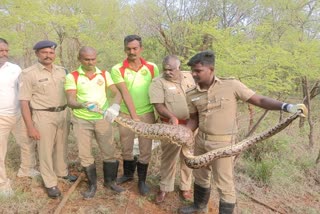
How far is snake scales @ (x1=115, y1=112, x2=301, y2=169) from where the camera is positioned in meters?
3.47

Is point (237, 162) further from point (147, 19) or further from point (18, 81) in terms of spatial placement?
point (147, 19)

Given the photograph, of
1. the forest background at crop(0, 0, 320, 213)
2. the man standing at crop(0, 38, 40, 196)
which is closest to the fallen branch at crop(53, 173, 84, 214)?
the forest background at crop(0, 0, 320, 213)

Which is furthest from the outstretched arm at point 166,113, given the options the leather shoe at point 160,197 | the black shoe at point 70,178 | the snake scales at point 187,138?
the black shoe at point 70,178

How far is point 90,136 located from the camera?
4621mm

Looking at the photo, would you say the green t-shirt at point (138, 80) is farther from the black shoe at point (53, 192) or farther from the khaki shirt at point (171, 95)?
the black shoe at point (53, 192)

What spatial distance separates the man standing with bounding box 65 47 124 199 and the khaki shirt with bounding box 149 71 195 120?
0.58 m

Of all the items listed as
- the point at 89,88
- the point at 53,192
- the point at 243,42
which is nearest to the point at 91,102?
the point at 89,88

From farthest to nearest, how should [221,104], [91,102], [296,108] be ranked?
[91,102], [221,104], [296,108]

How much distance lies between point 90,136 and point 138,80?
3.78 ft

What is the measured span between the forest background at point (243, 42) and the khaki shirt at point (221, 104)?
3112 mm

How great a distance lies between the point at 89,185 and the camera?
4.95 m

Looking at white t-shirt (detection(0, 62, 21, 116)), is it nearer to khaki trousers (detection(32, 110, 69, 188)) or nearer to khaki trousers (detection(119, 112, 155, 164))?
khaki trousers (detection(32, 110, 69, 188))

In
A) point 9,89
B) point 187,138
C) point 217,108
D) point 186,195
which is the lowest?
point 186,195

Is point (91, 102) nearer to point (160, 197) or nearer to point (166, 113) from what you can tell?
point (166, 113)
